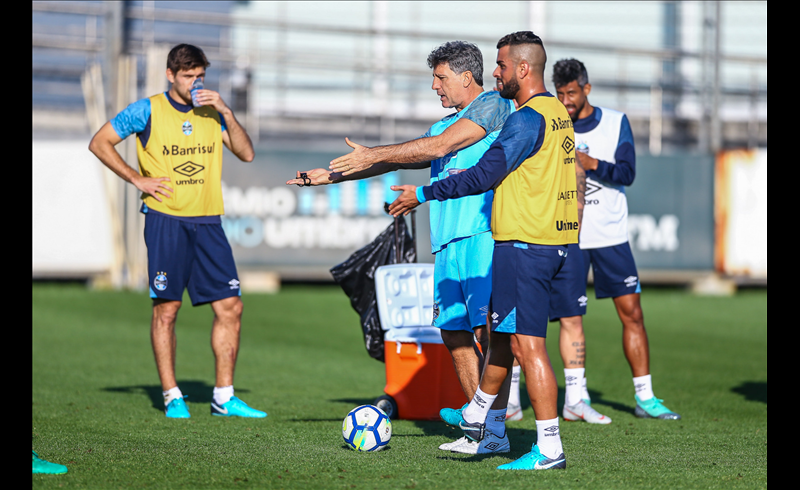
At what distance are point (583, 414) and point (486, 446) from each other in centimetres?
135

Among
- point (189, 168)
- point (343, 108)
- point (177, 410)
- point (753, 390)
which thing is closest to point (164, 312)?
point (177, 410)

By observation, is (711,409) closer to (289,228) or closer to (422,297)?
(422,297)

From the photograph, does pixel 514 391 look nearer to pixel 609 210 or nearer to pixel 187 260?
pixel 609 210

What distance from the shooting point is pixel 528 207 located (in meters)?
4.28

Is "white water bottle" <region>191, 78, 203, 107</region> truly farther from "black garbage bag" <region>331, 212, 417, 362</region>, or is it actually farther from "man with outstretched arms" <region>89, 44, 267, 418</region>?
"black garbage bag" <region>331, 212, 417, 362</region>

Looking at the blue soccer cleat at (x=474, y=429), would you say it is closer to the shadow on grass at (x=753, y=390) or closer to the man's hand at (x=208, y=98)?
the man's hand at (x=208, y=98)

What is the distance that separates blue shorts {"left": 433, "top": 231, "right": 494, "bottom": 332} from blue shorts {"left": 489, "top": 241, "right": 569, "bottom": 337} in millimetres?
344

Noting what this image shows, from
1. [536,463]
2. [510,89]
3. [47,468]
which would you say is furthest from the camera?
[510,89]

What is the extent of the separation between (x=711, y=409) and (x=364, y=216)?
7928 mm

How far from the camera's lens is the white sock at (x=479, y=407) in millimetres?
4551

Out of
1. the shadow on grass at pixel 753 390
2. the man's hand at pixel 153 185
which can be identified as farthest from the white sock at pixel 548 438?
the shadow on grass at pixel 753 390

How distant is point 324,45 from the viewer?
722 inches

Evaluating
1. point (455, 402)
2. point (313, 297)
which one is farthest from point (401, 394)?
point (313, 297)

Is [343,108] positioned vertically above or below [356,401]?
above
